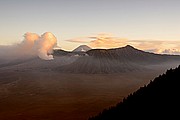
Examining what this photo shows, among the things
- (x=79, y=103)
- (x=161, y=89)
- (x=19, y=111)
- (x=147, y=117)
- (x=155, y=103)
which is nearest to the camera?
(x=147, y=117)

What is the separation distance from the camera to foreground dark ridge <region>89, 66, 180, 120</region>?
63.7 metres

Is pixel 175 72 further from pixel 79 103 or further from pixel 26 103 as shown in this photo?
pixel 26 103

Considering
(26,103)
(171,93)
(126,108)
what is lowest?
(26,103)

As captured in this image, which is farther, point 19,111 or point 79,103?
point 79,103

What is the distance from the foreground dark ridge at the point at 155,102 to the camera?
63.7 m

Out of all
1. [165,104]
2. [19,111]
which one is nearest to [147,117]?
[165,104]

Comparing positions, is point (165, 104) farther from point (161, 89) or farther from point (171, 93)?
A: point (161, 89)

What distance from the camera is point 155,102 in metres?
69.5

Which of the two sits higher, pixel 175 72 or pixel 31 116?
pixel 175 72

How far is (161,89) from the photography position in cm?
7425

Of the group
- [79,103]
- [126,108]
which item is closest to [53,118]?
[79,103]

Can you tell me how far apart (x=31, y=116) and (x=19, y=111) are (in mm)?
20589

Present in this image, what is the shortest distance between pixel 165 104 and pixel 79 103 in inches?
5193

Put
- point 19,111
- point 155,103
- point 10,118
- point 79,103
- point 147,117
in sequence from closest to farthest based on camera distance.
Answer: point 147,117
point 155,103
point 10,118
point 19,111
point 79,103
